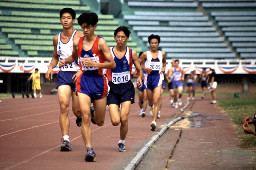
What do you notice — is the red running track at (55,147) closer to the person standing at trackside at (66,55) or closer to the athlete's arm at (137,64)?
the person standing at trackside at (66,55)

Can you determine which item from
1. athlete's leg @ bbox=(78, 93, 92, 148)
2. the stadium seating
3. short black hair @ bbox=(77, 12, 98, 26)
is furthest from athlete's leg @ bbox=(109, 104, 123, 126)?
the stadium seating

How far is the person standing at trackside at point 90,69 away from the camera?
697 cm

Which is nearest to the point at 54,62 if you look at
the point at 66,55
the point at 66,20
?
the point at 66,55

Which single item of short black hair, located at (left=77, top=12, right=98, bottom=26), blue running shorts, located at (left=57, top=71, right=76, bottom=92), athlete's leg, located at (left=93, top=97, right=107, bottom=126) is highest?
short black hair, located at (left=77, top=12, right=98, bottom=26)

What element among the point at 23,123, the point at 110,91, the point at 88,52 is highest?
the point at 88,52

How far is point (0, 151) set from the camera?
24.9 ft

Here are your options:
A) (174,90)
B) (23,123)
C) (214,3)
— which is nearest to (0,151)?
(23,123)

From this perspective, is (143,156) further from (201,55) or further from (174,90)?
(201,55)

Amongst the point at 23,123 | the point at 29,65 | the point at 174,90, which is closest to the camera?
the point at 23,123

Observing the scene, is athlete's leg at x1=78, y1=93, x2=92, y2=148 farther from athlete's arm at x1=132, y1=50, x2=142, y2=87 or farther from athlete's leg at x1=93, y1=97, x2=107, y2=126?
athlete's arm at x1=132, y1=50, x2=142, y2=87

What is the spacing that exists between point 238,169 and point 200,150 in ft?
5.78

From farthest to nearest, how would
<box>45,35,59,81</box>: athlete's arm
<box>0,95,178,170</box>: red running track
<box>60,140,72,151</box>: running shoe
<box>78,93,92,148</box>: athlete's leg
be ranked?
<box>45,35,59,81</box>: athlete's arm, <box>60,140,72,151</box>: running shoe, <box>78,93,92,148</box>: athlete's leg, <box>0,95,178,170</box>: red running track

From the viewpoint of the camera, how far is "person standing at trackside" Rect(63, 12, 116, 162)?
6.97 meters

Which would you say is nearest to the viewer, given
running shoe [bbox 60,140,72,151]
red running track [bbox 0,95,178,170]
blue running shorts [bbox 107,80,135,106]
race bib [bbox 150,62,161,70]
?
red running track [bbox 0,95,178,170]
